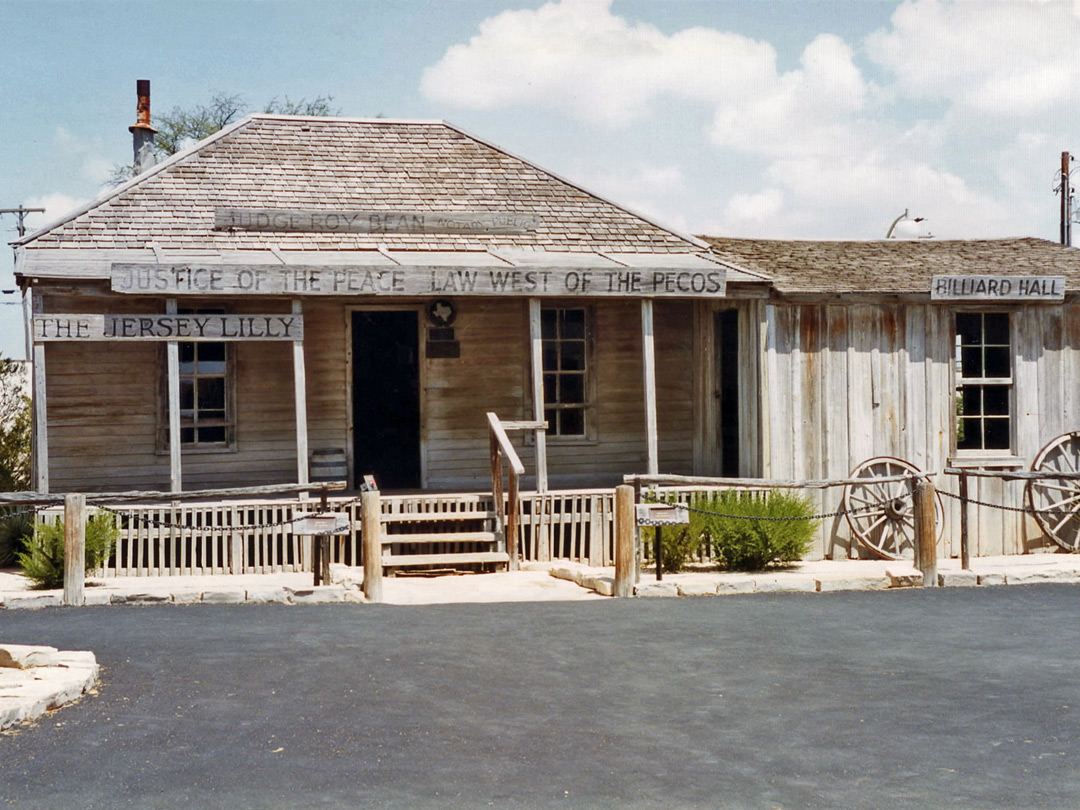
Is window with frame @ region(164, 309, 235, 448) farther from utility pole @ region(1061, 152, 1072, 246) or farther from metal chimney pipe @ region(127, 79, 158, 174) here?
utility pole @ region(1061, 152, 1072, 246)

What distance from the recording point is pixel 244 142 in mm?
15867

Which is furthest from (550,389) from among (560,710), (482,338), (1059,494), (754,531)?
(560,710)

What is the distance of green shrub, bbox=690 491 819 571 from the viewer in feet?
39.2

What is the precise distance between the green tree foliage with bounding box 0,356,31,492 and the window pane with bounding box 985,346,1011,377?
13.0 metres

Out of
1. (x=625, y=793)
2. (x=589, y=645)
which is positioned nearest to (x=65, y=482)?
(x=589, y=645)

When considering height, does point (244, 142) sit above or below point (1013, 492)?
above

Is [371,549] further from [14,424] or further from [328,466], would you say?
[14,424]

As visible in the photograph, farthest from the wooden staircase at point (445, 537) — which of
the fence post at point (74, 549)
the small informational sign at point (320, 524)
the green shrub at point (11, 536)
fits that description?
the green shrub at point (11, 536)

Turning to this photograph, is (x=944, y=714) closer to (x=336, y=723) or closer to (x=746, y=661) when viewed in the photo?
(x=746, y=661)

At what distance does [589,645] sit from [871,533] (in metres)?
6.19

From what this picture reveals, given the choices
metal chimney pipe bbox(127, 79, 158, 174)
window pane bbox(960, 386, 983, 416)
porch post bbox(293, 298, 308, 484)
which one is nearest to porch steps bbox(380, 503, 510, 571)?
porch post bbox(293, 298, 308, 484)

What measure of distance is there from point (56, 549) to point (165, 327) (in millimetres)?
2543

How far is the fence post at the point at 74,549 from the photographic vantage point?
10.4m

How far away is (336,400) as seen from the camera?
14.7m
